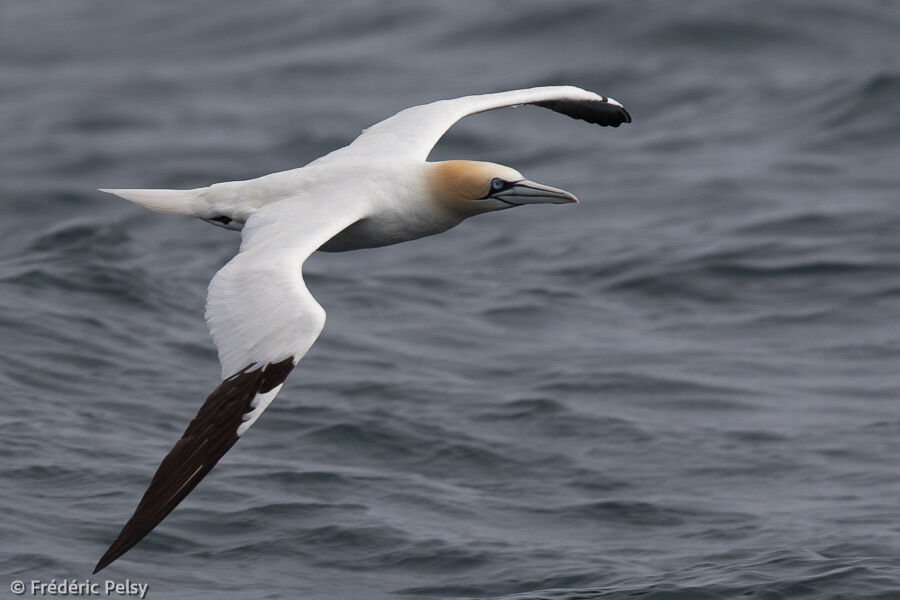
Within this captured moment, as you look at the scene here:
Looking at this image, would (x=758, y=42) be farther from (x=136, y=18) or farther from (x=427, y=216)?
(x=427, y=216)

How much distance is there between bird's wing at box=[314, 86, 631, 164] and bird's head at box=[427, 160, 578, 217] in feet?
1.95

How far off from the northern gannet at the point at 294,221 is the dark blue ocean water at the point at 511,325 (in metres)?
2.15

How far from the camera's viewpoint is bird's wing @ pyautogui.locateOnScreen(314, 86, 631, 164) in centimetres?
1077

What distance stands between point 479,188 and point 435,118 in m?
1.39

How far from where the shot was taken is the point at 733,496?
1148 centimetres

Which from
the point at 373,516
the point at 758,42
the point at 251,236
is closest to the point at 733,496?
the point at 373,516

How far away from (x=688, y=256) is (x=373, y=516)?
600 centimetres

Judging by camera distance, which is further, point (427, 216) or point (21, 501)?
point (21, 501)

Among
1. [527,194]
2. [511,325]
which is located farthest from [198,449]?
[511,325]

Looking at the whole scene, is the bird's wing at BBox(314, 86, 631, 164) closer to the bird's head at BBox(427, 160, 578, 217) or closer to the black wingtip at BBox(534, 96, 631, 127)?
the black wingtip at BBox(534, 96, 631, 127)

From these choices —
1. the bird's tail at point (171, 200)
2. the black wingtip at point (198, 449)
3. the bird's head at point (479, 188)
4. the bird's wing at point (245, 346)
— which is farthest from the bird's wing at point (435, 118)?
the black wingtip at point (198, 449)

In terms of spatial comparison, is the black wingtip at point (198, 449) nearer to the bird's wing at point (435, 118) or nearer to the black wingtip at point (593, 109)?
the bird's wing at point (435, 118)

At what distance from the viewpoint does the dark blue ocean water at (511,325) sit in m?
10.6

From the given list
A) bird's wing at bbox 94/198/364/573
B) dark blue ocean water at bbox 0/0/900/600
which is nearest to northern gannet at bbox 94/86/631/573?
bird's wing at bbox 94/198/364/573
